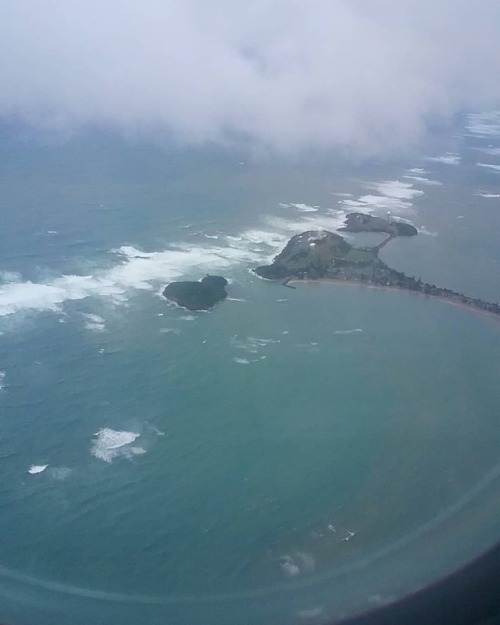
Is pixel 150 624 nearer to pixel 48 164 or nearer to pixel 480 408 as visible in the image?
pixel 480 408

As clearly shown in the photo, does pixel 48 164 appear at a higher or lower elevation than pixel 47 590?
higher

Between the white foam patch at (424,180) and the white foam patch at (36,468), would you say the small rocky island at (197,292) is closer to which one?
the white foam patch at (36,468)

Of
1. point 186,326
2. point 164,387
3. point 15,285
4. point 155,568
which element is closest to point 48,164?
point 15,285

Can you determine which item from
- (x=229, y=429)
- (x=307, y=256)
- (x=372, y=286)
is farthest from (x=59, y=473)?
(x=307, y=256)

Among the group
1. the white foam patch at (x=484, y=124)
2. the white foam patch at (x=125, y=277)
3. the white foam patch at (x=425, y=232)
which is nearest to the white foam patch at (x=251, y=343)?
the white foam patch at (x=125, y=277)

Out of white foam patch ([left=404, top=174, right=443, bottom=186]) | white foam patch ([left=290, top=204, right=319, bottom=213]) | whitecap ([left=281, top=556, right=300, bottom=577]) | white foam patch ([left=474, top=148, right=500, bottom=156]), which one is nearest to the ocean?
whitecap ([left=281, top=556, right=300, bottom=577])

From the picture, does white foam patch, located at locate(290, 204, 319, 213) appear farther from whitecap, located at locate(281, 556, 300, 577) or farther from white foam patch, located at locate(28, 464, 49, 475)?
whitecap, located at locate(281, 556, 300, 577)
